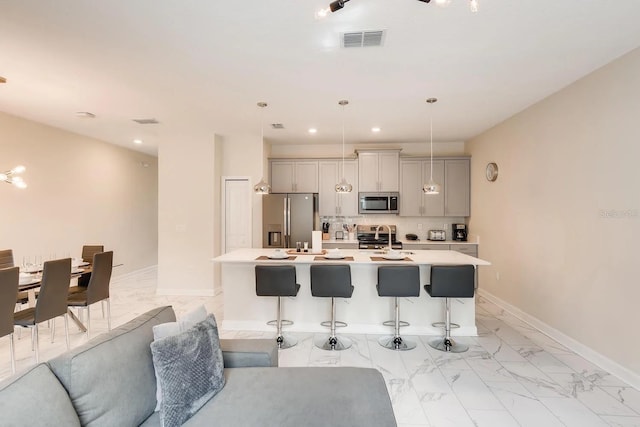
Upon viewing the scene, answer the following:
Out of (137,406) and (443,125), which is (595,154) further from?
(137,406)

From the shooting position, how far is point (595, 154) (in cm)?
312

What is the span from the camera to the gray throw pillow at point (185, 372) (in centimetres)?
153

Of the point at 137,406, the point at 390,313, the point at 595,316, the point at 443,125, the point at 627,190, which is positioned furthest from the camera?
the point at 443,125

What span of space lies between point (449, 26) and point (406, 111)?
203 centimetres

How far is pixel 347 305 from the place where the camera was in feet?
12.9

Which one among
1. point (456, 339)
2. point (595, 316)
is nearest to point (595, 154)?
point (595, 316)

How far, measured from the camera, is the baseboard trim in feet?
8.88

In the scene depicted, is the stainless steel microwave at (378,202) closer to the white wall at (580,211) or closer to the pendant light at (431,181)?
the pendant light at (431,181)

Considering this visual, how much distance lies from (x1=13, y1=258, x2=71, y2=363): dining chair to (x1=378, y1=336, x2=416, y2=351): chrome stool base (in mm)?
3423

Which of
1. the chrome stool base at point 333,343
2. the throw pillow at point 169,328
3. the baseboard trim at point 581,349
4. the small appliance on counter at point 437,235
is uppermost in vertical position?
the small appliance on counter at point 437,235

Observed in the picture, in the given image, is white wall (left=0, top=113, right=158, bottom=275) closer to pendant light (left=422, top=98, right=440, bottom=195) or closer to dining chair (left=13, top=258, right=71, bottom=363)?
dining chair (left=13, top=258, right=71, bottom=363)

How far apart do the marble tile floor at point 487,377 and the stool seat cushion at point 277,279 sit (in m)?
0.64

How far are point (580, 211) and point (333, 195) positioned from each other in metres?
3.82

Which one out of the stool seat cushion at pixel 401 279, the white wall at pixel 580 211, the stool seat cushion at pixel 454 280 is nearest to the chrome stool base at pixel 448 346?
the stool seat cushion at pixel 454 280
